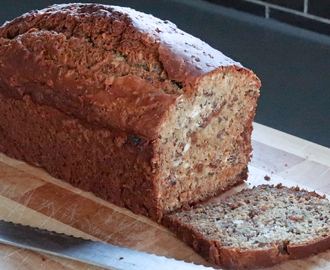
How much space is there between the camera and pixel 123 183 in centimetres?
323

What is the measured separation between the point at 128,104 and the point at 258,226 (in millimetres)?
822

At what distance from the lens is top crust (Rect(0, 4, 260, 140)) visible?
9.77ft

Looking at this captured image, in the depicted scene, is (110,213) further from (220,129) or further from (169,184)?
(220,129)

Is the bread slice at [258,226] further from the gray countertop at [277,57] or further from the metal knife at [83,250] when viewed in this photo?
the gray countertop at [277,57]

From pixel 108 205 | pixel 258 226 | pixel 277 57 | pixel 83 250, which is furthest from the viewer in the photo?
pixel 277 57

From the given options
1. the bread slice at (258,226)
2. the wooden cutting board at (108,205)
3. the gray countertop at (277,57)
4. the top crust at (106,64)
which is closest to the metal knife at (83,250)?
the wooden cutting board at (108,205)

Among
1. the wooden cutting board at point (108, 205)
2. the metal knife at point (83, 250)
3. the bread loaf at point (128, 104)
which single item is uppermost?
the bread loaf at point (128, 104)

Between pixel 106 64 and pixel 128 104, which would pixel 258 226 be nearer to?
pixel 128 104

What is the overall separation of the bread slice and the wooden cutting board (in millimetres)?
68

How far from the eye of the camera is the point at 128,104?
2982 mm

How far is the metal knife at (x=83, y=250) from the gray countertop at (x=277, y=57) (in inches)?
70.3

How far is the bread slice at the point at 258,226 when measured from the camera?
9.14 ft

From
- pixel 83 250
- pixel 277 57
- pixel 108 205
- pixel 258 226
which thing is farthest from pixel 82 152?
pixel 277 57

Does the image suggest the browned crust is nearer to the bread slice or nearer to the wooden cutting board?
the wooden cutting board
